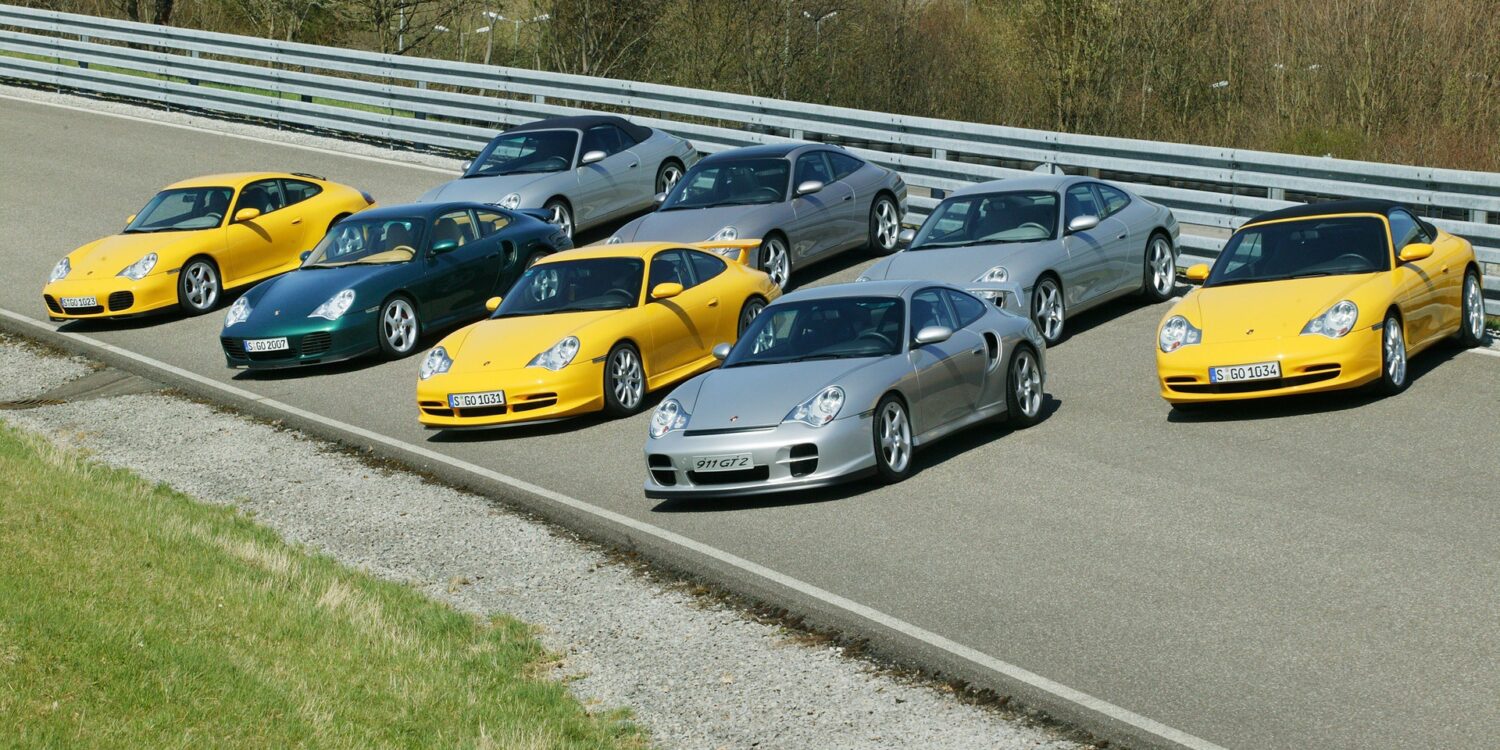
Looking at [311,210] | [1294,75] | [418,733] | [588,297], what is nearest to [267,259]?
[311,210]

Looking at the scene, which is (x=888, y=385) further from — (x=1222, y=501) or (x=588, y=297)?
(x=588, y=297)

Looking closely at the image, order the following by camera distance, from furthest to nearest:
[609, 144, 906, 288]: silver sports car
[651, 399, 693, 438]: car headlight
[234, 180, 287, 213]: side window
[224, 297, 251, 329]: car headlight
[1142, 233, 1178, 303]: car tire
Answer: [234, 180, 287, 213]: side window, [609, 144, 906, 288]: silver sports car, [1142, 233, 1178, 303]: car tire, [224, 297, 251, 329]: car headlight, [651, 399, 693, 438]: car headlight

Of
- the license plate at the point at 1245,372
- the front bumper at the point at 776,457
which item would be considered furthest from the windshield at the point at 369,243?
the license plate at the point at 1245,372

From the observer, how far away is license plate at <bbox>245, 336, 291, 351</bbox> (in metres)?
16.6

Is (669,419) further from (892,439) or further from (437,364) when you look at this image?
(437,364)

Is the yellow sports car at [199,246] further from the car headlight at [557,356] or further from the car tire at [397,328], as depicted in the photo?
the car headlight at [557,356]

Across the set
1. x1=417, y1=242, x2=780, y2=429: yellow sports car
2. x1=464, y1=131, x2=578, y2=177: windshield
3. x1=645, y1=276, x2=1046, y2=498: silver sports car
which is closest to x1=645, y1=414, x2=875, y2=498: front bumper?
x1=645, y1=276, x2=1046, y2=498: silver sports car

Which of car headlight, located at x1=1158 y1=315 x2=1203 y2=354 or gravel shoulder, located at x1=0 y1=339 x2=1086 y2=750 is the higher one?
car headlight, located at x1=1158 y1=315 x2=1203 y2=354

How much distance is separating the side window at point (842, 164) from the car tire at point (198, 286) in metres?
7.54

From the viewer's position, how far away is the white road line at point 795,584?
23.7 feet

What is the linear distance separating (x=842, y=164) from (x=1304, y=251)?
6.78m

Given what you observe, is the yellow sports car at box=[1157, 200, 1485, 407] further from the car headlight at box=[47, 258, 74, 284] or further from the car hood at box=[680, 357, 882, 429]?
the car headlight at box=[47, 258, 74, 284]

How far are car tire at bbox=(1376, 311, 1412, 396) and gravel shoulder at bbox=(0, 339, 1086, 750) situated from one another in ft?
20.6

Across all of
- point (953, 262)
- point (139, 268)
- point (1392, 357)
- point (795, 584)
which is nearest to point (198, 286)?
point (139, 268)
